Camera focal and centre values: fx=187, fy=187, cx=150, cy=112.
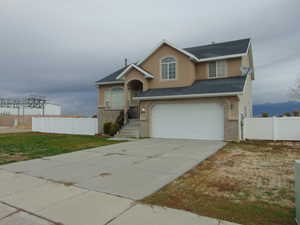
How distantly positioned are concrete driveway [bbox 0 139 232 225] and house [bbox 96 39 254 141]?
5947 millimetres

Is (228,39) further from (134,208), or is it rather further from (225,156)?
(134,208)

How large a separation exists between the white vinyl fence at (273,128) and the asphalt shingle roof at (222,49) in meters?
5.63

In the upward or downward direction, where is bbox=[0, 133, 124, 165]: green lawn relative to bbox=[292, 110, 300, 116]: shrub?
downward

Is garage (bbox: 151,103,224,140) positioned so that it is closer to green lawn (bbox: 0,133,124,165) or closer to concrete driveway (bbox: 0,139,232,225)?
green lawn (bbox: 0,133,124,165)

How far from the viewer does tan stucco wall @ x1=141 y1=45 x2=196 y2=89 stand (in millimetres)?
14992

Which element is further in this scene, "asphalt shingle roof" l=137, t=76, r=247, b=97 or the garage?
the garage

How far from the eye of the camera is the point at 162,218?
3100mm

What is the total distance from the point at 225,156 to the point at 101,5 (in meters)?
11.3

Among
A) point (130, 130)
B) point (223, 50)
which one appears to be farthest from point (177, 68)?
point (130, 130)

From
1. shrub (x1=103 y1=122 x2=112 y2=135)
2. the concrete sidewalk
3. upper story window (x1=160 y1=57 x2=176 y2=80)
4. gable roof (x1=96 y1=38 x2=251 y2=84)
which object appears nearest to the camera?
the concrete sidewalk

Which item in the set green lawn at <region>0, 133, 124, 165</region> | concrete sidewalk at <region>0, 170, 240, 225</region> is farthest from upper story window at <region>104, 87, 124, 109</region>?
concrete sidewalk at <region>0, 170, 240, 225</region>

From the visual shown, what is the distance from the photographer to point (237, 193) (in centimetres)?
415

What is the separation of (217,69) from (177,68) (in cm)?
328

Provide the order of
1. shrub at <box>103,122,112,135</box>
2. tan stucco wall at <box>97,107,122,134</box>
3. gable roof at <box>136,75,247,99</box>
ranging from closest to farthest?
gable roof at <box>136,75,247,99</box>
shrub at <box>103,122,112,135</box>
tan stucco wall at <box>97,107,122,134</box>
